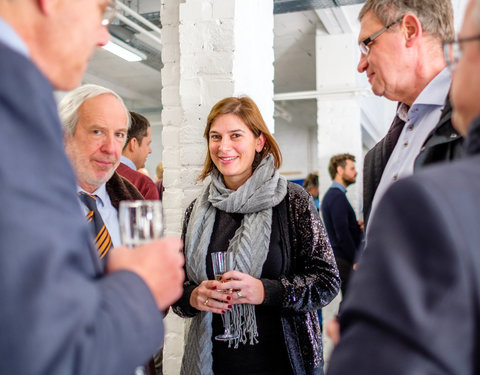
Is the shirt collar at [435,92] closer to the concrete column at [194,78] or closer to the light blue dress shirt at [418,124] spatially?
the light blue dress shirt at [418,124]

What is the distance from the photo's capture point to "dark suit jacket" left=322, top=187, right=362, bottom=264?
4.82m

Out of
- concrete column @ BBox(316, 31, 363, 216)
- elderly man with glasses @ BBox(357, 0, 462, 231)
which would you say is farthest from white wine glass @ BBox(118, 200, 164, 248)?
concrete column @ BBox(316, 31, 363, 216)

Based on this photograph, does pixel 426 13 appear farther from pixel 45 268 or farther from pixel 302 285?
pixel 45 268

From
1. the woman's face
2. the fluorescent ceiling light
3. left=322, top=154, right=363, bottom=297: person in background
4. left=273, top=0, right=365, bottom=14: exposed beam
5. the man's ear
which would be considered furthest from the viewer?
the fluorescent ceiling light

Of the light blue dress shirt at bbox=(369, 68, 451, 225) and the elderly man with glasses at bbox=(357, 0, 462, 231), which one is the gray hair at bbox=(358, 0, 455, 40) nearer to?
the elderly man with glasses at bbox=(357, 0, 462, 231)

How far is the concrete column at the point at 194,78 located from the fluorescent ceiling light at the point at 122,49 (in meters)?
3.45

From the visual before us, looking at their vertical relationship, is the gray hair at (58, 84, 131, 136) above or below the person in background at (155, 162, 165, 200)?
above

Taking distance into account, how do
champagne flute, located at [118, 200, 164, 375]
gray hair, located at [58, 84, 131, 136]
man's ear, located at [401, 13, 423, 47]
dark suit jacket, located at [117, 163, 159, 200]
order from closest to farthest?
champagne flute, located at [118, 200, 164, 375] → man's ear, located at [401, 13, 423, 47] → gray hair, located at [58, 84, 131, 136] → dark suit jacket, located at [117, 163, 159, 200]

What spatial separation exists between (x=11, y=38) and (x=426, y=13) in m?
1.44

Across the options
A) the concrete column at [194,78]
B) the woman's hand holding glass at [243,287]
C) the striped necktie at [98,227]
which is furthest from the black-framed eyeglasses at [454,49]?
the concrete column at [194,78]

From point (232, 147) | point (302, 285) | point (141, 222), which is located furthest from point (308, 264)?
point (141, 222)

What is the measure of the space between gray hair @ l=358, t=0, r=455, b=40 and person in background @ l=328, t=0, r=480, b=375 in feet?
3.83

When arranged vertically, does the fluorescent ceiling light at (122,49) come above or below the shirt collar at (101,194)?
above

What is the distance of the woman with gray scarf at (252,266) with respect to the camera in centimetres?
183
